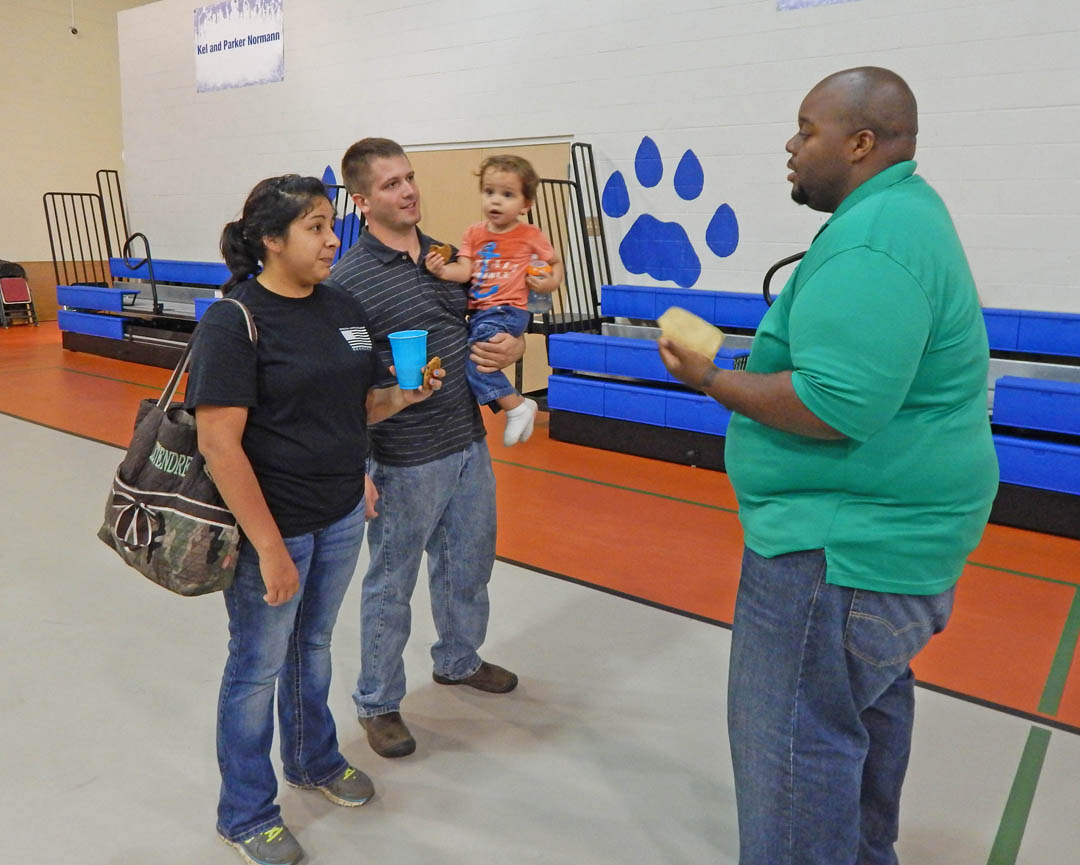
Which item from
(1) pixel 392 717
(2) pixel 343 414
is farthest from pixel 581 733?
(2) pixel 343 414

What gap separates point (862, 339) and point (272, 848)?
1665 mm

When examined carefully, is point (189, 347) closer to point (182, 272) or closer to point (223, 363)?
point (223, 363)

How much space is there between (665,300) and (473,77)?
257 centimetres

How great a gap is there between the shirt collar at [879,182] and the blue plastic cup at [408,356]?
38.8 inches

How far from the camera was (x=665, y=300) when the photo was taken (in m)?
6.19

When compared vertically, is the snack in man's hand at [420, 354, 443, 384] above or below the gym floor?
above

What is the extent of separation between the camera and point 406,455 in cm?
237

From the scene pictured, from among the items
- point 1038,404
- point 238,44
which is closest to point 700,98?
point 1038,404

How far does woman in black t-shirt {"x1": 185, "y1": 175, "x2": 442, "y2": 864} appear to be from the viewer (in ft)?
5.70

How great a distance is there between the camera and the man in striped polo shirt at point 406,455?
7.52 ft

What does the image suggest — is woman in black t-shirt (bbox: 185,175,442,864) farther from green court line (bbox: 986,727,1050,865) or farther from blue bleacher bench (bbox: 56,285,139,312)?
blue bleacher bench (bbox: 56,285,139,312)

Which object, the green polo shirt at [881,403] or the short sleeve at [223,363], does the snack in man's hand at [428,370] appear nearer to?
the short sleeve at [223,363]

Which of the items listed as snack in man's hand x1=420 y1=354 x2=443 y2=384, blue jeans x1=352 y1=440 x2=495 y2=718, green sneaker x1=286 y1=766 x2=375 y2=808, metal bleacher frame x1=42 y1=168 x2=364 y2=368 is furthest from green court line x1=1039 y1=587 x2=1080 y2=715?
metal bleacher frame x1=42 y1=168 x2=364 y2=368

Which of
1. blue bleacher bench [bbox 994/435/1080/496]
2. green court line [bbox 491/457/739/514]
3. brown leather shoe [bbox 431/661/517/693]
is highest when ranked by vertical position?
blue bleacher bench [bbox 994/435/1080/496]
